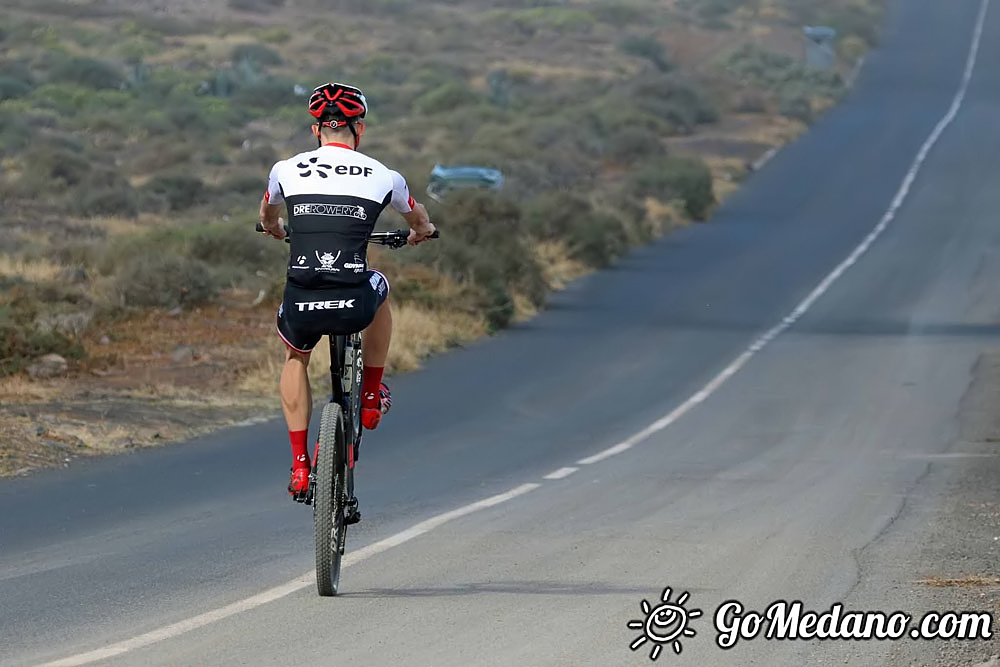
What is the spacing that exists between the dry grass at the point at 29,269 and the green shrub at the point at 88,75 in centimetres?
4513

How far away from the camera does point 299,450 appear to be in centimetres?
832

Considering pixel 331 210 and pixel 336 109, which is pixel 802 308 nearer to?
pixel 336 109

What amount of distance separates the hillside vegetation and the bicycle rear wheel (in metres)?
9.23

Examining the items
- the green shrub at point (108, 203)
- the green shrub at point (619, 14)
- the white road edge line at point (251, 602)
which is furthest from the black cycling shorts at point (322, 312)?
the green shrub at point (619, 14)

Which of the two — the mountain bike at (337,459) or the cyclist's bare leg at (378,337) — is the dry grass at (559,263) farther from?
the mountain bike at (337,459)

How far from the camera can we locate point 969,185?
53.2 metres

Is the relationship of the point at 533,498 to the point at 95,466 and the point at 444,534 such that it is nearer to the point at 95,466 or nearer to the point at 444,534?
the point at 444,534

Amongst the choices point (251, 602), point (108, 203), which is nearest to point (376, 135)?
point (108, 203)

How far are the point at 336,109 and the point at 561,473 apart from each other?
6.05 m

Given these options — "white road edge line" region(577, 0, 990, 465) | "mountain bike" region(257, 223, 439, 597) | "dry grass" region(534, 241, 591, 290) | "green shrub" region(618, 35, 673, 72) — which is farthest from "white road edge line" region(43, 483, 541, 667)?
"green shrub" region(618, 35, 673, 72)

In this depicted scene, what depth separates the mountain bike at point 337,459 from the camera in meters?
7.91

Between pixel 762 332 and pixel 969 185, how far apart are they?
2750 cm

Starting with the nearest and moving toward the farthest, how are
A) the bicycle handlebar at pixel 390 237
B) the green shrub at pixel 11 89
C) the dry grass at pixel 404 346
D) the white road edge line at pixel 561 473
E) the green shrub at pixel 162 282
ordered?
the bicycle handlebar at pixel 390 237 < the white road edge line at pixel 561 473 < the dry grass at pixel 404 346 < the green shrub at pixel 162 282 < the green shrub at pixel 11 89

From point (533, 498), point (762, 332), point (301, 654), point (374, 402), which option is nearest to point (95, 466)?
point (533, 498)
